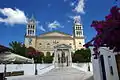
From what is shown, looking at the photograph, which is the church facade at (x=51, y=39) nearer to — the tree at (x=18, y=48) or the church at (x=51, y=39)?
the church at (x=51, y=39)

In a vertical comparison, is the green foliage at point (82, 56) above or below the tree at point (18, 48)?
below

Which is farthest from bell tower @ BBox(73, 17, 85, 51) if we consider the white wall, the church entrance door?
the white wall

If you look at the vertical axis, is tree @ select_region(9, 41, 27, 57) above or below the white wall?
above

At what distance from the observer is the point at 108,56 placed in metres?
7.90

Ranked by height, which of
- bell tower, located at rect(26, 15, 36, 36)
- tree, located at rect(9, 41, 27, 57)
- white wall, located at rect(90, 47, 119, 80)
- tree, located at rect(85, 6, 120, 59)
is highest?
bell tower, located at rect(26, 15, 36, 36)

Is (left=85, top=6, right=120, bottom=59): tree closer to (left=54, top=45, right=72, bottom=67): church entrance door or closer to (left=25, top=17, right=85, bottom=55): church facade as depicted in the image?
(left=54, top=45, right=72, bottom=67): church entrance door

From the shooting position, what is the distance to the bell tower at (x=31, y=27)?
267ft

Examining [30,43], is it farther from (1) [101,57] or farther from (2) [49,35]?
(1) [101,57]

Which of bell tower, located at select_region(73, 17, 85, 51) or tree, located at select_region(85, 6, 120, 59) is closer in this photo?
tree, located at select_region(85, 6, 120, 59)

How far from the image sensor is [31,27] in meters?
83.8

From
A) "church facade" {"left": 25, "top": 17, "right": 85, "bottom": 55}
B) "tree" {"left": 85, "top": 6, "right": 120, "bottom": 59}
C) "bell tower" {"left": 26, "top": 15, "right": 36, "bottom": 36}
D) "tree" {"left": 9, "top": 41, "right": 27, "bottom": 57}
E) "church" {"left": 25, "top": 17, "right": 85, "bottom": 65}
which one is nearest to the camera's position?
"tree" {"left": 85, "top": 6, "right": 120, "bottom": 59}

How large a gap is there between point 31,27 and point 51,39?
46.7 ft

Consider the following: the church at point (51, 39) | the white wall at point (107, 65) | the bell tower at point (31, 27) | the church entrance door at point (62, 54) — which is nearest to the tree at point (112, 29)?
the white wall at point (107, 65)

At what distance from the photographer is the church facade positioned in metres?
76.1
